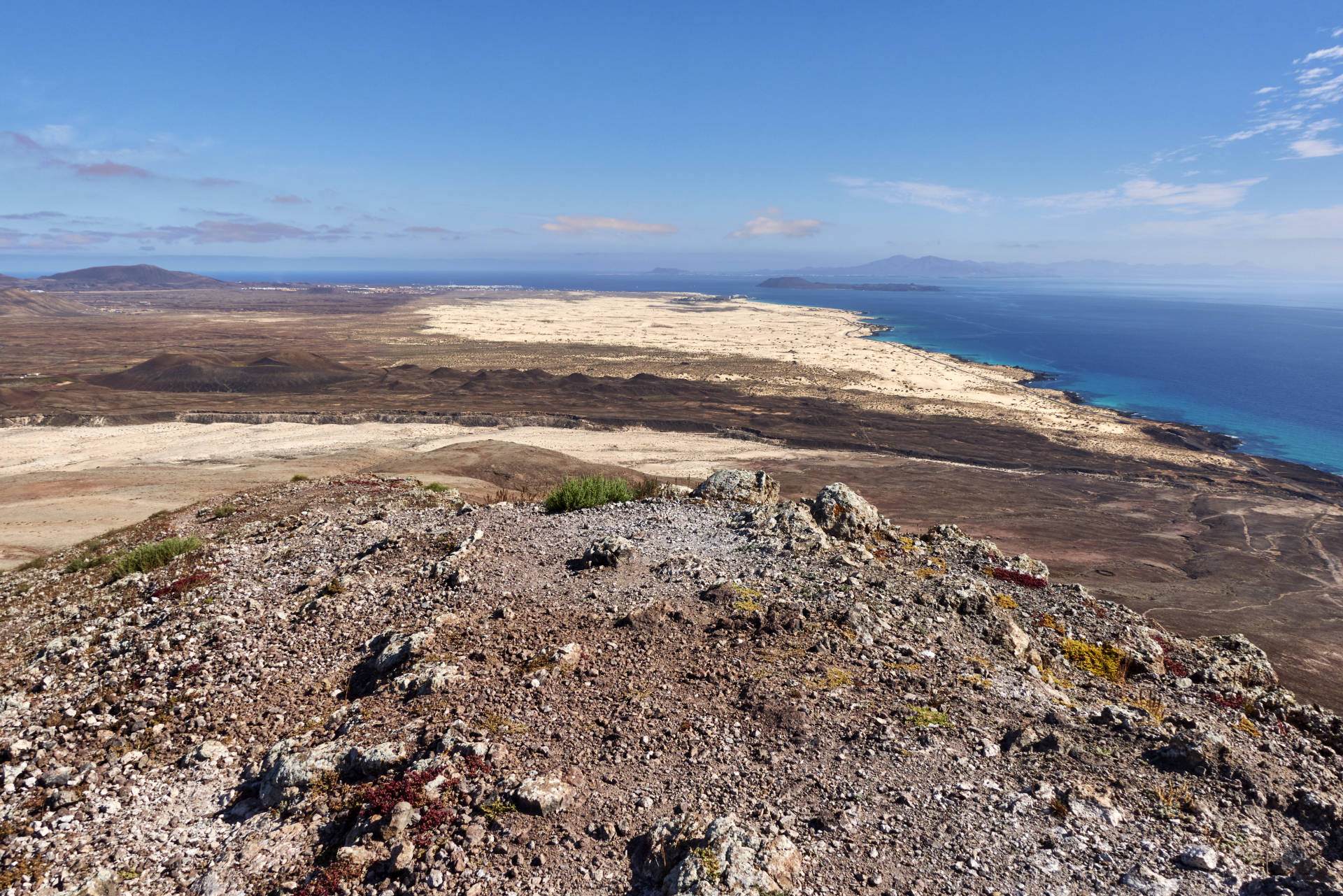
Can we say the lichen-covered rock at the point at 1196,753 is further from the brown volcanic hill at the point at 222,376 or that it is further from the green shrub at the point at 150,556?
the brown volcanic hill at the point at 222,376

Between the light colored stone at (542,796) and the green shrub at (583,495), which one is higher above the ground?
the green shrub at (583,495)

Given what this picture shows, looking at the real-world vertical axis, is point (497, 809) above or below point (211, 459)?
above

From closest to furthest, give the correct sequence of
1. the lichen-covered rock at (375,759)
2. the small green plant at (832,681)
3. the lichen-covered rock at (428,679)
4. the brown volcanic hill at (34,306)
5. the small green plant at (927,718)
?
the lichen-covered rock at (375,759)
the small green plant at (927,718)
the lichen-covered rock at (428,679)
the small green plant at (832,681)
the brown volcanic hill at (34,306)

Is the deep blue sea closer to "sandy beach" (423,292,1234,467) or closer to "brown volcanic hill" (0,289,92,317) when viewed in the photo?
"sandy beach" (423,292,1234,467)

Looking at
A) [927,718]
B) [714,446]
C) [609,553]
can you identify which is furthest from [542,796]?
[714,446]

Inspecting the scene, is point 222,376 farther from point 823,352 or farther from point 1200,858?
point 1200,858

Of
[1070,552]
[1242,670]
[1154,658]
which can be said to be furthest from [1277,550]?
[1154,658]

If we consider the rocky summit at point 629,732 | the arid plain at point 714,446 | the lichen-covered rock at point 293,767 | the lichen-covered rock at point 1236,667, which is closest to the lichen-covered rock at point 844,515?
the rocky summit at point 629,732
